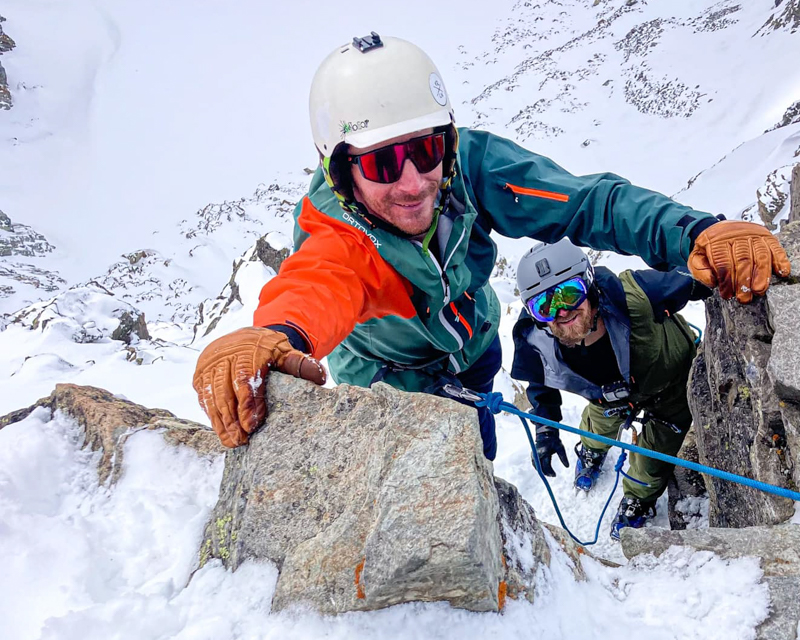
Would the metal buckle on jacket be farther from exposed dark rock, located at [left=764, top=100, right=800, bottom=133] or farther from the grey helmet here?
exposed dark rock, located at [left=764, top=100, right=800, bottom=133]

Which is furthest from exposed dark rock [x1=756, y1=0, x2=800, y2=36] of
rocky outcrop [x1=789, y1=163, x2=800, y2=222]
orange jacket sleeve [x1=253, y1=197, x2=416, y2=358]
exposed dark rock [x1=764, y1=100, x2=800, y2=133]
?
orange jacket sleeve [x1=253, y1=197, x2=416, y2=358]

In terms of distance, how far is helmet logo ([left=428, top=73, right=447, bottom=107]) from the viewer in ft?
8.61

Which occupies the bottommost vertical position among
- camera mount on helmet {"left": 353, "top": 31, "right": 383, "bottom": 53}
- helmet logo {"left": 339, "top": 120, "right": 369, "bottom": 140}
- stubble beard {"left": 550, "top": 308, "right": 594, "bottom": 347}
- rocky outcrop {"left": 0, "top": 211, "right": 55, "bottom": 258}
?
stubble beard {"left": 550, "top": 308, "right": 594, "bottom": 347}

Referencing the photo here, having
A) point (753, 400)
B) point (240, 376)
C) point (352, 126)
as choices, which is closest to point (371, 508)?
point (240, 376)

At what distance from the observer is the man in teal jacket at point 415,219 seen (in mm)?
2301

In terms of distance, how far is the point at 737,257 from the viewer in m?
2.29

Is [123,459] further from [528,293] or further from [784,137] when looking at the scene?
[784,137]

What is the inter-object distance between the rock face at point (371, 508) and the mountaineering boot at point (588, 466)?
122 inches

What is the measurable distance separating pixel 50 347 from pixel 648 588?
1288cm

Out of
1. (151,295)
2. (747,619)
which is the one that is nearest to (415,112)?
(747,619)

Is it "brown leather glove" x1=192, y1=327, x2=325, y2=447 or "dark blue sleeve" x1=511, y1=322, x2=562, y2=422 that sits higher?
"dark blue sleeve" x1=511, y1=322, x2=562, y2=422

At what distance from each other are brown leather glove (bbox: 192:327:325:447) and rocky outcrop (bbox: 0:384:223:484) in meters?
0.52

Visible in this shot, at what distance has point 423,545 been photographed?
4.35ft

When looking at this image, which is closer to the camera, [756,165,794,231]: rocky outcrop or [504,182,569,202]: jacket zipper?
[504,182,569,202]: jacket zipper
